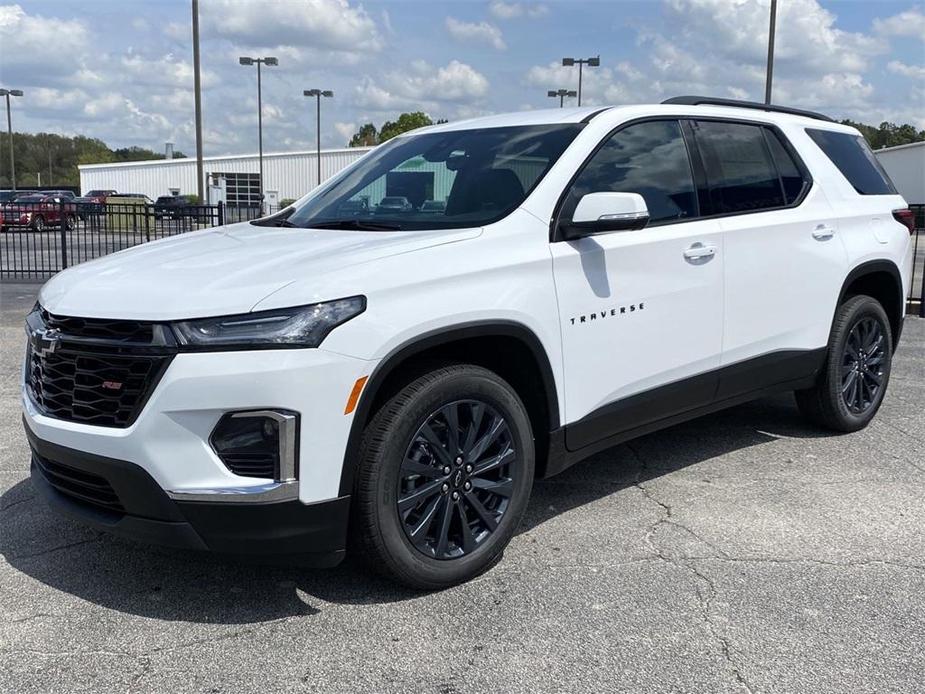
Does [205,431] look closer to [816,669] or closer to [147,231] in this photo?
[816,669]

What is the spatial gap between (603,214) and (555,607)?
1540mm

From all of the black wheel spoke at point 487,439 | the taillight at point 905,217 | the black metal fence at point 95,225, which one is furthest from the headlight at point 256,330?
the black metal fence at point 95,225

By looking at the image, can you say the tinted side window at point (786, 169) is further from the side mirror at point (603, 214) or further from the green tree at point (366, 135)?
the green tree at point (366, 135)

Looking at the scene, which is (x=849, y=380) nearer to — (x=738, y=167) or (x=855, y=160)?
(x=855, y=160)

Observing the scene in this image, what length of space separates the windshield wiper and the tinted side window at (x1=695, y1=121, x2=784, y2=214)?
1670 mm

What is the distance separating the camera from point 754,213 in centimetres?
465

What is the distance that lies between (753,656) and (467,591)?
1070 mm

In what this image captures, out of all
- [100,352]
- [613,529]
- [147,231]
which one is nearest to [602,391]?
[613,529]

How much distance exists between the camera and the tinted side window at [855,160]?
5398 mm

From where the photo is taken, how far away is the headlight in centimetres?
288

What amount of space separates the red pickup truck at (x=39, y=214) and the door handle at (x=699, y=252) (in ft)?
41.3

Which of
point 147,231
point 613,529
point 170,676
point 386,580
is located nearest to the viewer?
point 170,676

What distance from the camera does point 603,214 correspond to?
3.61 m

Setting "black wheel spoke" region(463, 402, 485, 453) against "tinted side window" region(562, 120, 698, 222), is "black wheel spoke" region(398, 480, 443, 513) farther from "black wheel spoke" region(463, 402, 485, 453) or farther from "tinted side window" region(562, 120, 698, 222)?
→ "tinted side window" region(562, 120, 698, 222)
